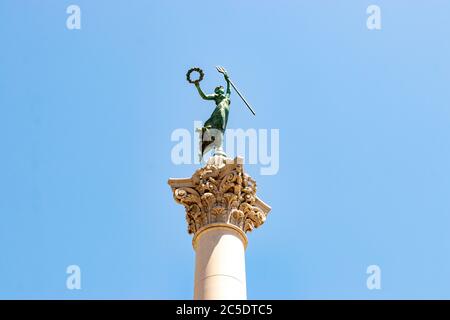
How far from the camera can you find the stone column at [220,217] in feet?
81.6

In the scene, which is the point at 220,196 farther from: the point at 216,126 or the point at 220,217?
the point at 216,126

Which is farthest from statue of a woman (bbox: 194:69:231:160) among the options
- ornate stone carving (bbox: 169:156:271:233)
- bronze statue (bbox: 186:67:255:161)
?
ornate stone carving (bbox: 169:156:271:233)

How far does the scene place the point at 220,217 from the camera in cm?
2652

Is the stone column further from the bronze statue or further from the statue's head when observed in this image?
the statue's head

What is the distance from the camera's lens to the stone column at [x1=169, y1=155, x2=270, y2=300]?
24875 millimetres

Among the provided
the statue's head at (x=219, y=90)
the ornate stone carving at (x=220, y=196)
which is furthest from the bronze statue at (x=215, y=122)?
the ornate stone carving at (x=220, y=196)

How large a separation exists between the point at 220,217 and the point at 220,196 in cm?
82

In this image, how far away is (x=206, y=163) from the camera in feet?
93.4

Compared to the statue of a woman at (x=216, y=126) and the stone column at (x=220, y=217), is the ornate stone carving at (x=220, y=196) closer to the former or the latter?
the stone column at (x=220, y=217)

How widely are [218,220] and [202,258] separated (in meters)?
1.56

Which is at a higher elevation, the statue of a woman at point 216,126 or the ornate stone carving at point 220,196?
the statue of a woman at point 216,126
